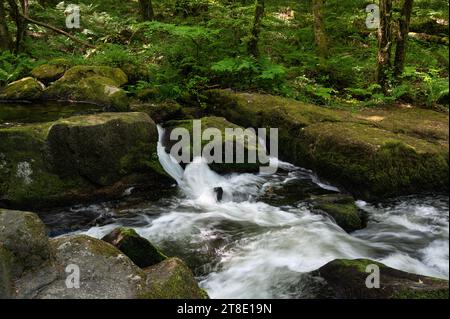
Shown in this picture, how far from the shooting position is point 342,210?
22.1ft

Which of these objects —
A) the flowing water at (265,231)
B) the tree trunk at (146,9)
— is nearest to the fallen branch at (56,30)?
the tree trunk at (146,9)

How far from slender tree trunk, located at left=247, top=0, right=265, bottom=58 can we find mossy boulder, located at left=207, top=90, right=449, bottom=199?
1405 millimetres

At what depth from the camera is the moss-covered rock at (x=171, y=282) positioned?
13.5 ft

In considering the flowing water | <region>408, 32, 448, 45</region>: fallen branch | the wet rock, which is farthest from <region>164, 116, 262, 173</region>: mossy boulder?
<region>408, 32, 448, 45</region>: fallen branch

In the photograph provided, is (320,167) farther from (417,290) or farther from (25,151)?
(25,151)

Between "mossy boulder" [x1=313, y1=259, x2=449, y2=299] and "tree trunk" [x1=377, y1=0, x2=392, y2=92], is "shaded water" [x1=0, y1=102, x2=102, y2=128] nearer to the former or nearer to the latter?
"mossy boulder" [x1=313, y1=259, x2=449, y2=299]

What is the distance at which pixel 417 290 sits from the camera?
4.11m

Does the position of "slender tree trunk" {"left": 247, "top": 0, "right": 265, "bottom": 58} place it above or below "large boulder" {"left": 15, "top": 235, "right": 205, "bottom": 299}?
above

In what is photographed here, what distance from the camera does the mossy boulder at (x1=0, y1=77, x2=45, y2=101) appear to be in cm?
1077

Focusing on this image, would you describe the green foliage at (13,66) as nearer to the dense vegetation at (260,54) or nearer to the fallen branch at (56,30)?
the dense vegetation at (260,54)

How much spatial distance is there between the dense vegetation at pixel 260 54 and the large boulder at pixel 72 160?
353 centimetres

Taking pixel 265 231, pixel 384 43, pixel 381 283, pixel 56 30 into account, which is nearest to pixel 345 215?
pixel 265 231

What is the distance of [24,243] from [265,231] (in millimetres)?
3439
